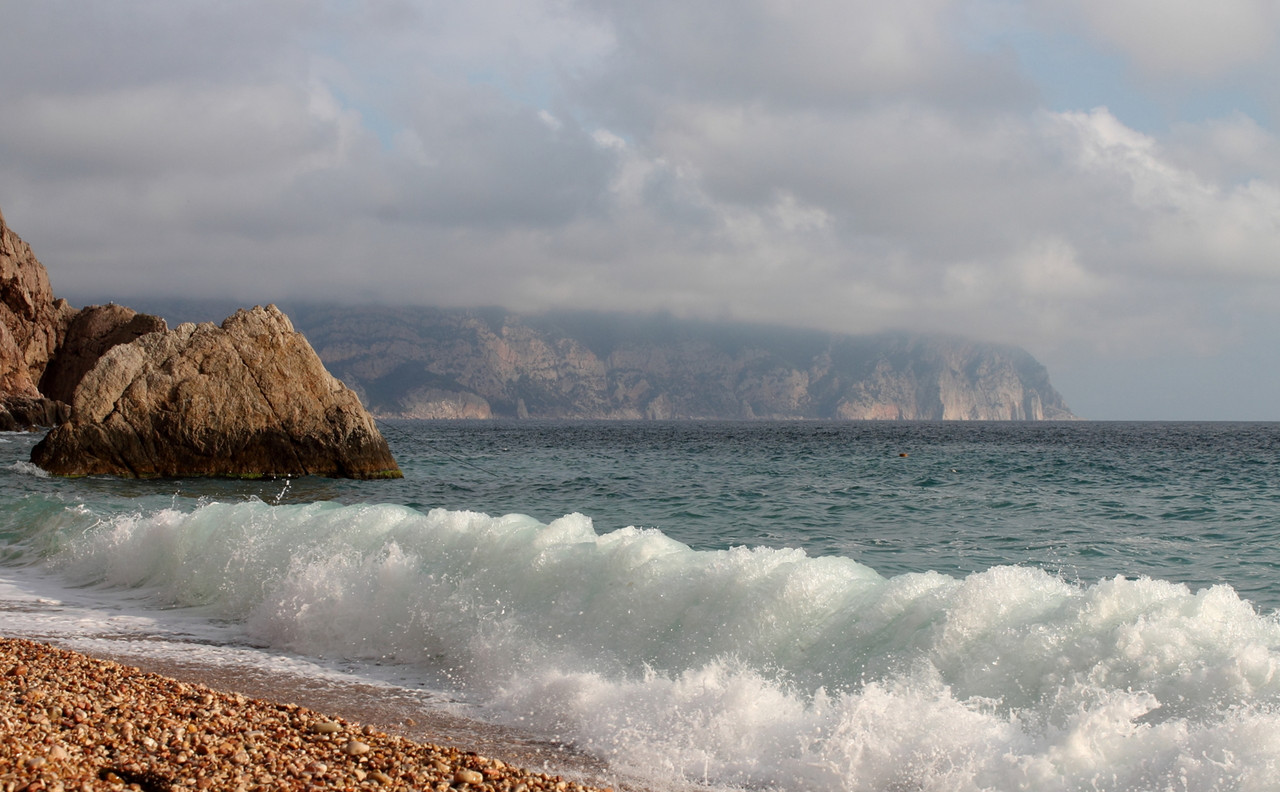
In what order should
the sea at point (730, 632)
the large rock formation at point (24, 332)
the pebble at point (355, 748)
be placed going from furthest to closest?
1. the large rock formation at point (24, 332)
2. the sea at point (730, 632)
3. the pebble at point (355, 748)

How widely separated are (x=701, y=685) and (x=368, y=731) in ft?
8.93

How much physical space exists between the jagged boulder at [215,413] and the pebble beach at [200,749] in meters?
23.0

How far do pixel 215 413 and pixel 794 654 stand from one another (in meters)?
25.7

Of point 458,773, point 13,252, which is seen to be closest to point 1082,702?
point 458,773

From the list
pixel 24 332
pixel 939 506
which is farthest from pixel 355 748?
pixel 24 332

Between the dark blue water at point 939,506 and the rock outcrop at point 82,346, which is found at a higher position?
the rock outcrop at point 82,346

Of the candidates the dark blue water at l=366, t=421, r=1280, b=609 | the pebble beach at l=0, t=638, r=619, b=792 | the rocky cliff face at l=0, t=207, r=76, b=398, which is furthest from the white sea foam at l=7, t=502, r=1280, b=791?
the rocky cliff face at l=0, t=207, r=76, b=398

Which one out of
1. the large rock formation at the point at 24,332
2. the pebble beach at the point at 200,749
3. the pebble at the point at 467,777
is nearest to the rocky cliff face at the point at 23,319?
the large rock formation at the point at 24,332

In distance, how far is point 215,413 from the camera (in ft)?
94.3

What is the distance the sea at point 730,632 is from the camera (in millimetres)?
6297

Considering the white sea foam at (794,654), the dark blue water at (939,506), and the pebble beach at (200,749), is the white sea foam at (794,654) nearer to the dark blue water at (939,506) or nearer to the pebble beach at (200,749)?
the pebble beach at (200,749)

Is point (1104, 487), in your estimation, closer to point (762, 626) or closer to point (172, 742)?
point (762, 626)

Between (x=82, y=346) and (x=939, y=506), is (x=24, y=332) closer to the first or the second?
(x=82, y=346)

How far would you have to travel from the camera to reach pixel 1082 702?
6711 millimetres
